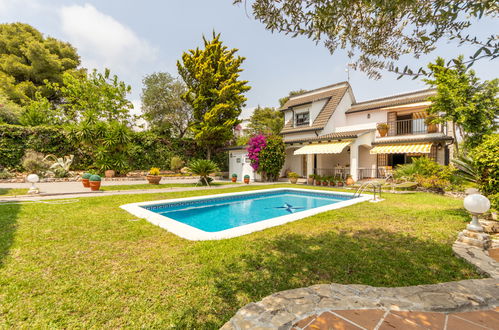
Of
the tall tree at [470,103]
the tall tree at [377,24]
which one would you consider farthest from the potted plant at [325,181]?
the tall tree at [377,24]

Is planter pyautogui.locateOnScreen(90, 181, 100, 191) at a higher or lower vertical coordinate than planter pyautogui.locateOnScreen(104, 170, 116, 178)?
lower

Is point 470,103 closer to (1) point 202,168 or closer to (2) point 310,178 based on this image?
(2) point 310,178

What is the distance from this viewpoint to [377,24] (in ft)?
12.1

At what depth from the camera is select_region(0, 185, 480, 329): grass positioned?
272 centimetres

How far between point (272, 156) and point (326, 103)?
9.13m

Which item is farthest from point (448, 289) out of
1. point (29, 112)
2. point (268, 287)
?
point (29, 112)

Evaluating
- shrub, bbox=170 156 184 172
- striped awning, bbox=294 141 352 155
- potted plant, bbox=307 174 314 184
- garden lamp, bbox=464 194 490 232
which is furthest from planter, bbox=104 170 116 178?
garden lamp, bbox=464 194 490 232

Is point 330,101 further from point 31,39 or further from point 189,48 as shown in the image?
point 31,39

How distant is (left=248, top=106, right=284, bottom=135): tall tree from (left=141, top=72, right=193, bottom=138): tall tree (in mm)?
11880

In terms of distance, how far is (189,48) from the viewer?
81.4 ft

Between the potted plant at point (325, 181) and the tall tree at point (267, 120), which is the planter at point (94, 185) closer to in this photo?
the potted plant at point (325, 181)

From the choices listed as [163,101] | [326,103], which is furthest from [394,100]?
[163,101]

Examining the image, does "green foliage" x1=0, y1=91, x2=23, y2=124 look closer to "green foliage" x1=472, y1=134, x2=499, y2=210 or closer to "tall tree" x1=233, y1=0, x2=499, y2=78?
"tall tree" x1=233, y1=0, x2=499, y2=78

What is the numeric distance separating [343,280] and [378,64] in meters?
3.70
